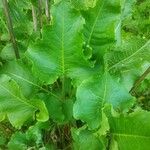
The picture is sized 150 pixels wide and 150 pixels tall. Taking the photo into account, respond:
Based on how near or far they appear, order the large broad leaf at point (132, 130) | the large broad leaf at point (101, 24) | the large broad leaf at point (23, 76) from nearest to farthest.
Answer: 1. the large broad leaf at point (132, 130)
2. the large broad leaf at point (101, 24)
3. the large broad leaf at point (23, 76)

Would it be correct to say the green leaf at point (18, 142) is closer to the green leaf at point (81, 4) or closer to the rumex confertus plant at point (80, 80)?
the rumex confertus plant at point (80, 80)

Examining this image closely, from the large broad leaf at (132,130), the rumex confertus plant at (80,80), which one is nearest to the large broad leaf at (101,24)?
the rumex confertus plant at (80,80)

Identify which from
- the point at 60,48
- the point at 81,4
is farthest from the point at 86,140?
the point at 81,4

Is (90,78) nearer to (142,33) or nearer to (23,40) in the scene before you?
(23,40)

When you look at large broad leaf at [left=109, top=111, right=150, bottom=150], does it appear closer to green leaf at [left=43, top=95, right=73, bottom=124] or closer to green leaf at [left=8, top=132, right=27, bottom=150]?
green leaf at [left=43, top=95, right=73, bottom=124]

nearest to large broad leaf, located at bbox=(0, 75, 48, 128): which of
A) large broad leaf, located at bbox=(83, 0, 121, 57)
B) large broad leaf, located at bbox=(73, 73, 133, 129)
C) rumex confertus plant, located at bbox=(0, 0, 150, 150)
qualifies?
rumex confertus plant, located at bbox=(0, 0, 150, 150)

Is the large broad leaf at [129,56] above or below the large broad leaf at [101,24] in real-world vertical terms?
below

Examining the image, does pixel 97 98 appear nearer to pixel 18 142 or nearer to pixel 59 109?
pixel 59 109
